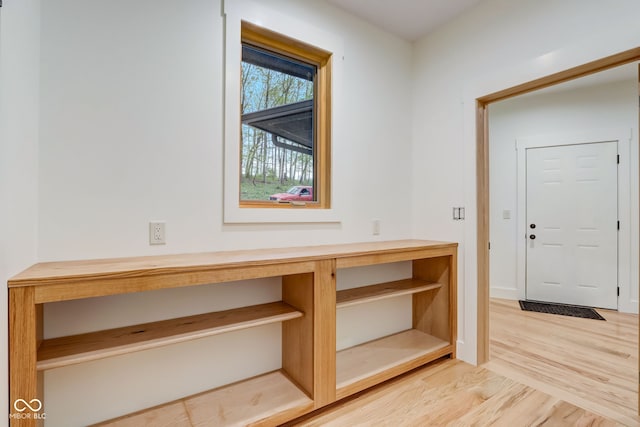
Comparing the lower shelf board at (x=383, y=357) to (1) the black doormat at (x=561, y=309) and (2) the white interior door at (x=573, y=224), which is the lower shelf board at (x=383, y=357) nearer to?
(1) the black doormat at (x=561, y=309)

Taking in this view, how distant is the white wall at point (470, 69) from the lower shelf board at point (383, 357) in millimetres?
279

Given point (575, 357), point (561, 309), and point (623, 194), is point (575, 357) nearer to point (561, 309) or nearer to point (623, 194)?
point (561, 309)

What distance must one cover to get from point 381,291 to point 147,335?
57.2 inches

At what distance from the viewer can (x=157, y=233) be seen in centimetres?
156

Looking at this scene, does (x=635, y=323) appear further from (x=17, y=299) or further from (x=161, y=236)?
(x=17, y=299)

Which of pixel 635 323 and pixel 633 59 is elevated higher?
pixel 633 59

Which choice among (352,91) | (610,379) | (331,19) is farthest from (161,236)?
(610,379)

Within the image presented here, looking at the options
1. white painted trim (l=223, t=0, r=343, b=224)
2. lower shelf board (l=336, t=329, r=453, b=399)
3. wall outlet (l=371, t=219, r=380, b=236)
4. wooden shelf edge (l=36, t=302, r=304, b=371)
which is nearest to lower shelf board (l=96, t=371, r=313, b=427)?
lower shelf board (l=336, t=329, r=453, b=399)

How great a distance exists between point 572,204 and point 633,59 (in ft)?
8.58

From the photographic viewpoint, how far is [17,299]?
1.01 meters

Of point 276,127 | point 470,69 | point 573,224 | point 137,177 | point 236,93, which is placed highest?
point 470,69

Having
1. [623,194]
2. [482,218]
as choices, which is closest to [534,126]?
[623,194]

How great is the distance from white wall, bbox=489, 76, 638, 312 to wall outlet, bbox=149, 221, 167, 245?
408 centimetres

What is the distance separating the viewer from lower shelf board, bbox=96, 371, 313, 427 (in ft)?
4.71
